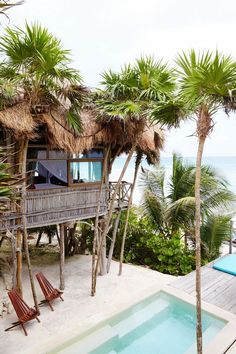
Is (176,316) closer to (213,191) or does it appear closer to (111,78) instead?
(213,191)

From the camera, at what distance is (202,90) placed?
3.75 meters

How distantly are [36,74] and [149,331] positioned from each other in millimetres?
5950

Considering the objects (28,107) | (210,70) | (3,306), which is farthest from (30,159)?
(210,70)

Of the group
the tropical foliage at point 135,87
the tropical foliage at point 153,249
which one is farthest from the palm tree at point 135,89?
the tropical foliage at point 153,249

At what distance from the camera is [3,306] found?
6520mm

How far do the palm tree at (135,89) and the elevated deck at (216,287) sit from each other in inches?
165

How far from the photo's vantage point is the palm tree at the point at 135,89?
6.31 metres

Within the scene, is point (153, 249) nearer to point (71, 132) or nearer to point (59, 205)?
point (59, 205)

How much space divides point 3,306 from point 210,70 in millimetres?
6835

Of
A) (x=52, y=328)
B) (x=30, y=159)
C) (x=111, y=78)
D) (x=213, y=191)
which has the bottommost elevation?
(x=52, y=328)

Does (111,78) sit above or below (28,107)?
above

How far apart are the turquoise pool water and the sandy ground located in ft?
0.76

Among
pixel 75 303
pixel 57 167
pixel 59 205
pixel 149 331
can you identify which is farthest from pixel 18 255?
pixel 149 331

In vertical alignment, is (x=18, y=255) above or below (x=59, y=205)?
below
